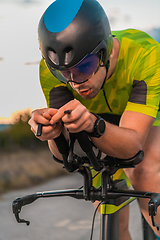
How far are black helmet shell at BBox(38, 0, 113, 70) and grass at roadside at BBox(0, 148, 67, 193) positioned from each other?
10.8ft

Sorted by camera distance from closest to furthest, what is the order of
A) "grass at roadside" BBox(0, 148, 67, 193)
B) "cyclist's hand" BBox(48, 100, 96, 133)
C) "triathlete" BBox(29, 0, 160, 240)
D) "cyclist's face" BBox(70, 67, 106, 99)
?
"cyclist's hand" BBox(48, 100, 96, 133)
"triathlete" BBox(29, 0, 160, 240)
"cyclist's face" BBox(70, 67, 106, 99)
"grass at roadside" BBox(0, 148, 67, 193)

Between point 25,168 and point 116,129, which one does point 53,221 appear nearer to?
point 25,168

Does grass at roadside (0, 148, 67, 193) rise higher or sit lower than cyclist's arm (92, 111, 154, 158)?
lower

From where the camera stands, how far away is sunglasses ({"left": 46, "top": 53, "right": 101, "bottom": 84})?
1.18 meters

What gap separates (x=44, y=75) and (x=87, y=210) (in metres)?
2.21

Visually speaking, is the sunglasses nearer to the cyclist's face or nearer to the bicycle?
the cyclist's face

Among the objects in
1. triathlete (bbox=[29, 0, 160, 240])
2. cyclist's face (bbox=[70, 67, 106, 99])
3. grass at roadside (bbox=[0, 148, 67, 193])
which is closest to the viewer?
triathlete (bbox=[29, 0, 160, 240])

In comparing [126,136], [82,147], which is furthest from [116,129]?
[82,147]

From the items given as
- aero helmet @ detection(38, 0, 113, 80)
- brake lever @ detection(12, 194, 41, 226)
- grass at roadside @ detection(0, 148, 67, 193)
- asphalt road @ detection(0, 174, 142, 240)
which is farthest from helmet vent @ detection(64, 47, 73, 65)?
grass at roadside @ detection(0, 148, 67, 193)

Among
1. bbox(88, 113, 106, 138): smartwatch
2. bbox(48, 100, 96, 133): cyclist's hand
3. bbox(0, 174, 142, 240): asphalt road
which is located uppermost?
bbox(48, 100, 96, 133): cyclist's hand

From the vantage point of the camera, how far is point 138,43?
4.58 feet

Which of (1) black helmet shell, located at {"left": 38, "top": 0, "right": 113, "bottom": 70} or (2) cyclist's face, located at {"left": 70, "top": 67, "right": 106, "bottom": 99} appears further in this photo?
(2) cyclist's face, located at {"left": 70, "top": 67, "right": 106, "bottom": 99}

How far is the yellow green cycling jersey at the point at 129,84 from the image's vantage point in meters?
1.30

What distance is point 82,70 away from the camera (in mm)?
1189
